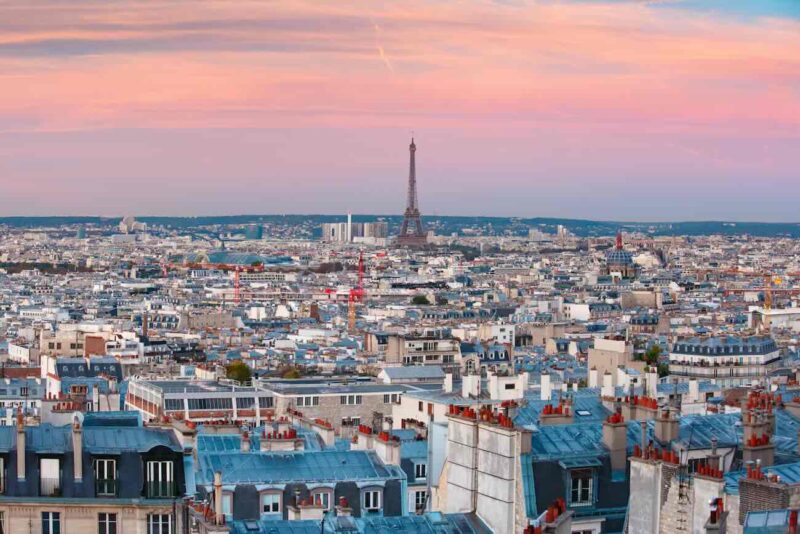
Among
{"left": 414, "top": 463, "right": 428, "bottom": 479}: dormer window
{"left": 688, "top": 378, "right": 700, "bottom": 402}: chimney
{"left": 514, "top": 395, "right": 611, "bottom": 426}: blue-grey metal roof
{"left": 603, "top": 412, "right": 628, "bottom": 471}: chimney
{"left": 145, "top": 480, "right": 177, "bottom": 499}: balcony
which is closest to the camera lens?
{"left": 603, "top": 412, "right": 628, "bottom": 471}: chimney

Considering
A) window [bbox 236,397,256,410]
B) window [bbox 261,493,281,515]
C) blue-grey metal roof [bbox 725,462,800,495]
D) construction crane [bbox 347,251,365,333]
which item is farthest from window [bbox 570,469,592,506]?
construction crane [bbox 347,251,365,333]

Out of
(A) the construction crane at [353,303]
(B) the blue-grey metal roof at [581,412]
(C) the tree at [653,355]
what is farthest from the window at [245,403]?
(A) the construction crane at [353,303]

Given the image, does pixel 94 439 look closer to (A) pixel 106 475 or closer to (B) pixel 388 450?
(A) pixel 106 475

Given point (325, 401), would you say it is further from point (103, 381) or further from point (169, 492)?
point (169, 492)

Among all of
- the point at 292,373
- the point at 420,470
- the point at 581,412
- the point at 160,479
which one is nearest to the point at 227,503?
the point at 160,479

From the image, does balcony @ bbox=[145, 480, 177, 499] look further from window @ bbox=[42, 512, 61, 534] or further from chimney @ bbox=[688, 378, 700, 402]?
chimney @ bbox=[688, 378, 700, 402]

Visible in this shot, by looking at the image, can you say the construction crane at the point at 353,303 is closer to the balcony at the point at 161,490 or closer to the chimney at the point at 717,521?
the balcony at the point at 161,490
